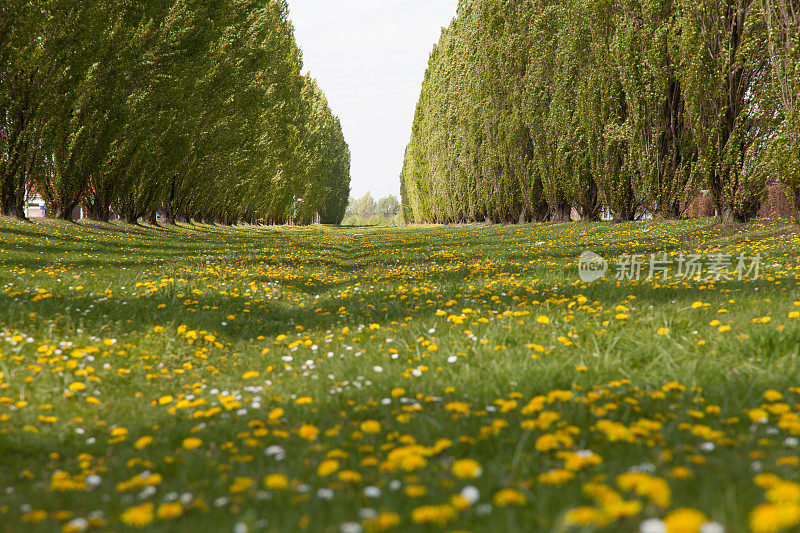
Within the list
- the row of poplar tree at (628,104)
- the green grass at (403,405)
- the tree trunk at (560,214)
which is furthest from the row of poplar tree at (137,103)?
the tree trunk at (560,214)

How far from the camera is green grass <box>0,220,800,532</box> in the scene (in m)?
1.91

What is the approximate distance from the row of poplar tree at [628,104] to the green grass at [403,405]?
24.0 ft

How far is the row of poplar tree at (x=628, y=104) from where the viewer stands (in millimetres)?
13023

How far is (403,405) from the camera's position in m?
3.26

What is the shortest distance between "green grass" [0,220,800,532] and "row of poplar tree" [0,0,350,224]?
37.6ft

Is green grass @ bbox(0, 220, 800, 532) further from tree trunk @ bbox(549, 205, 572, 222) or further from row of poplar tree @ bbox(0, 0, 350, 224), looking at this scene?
tree trunk @ bbox(549, 205, 572, 222)

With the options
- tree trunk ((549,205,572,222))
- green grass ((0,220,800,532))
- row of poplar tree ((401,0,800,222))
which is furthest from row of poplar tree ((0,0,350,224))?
tree trunk ((549,205,572,222))

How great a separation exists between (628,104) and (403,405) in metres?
17.8

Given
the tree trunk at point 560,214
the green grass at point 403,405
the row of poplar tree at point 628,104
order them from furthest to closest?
the tree trunk at point 560,214
the row of poplar tree at point 628,104
the green grass at point 403,405

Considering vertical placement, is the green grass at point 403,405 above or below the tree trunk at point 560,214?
below

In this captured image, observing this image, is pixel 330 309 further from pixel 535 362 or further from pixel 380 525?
pixel 380 525

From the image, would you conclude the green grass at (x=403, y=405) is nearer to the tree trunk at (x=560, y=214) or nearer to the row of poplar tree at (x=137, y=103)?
the row of poplar tree at (x=137, y=103)

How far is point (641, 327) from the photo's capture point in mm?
4691

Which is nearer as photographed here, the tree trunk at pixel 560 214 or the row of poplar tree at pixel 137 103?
the row of poplar tree at pixel 137 103
